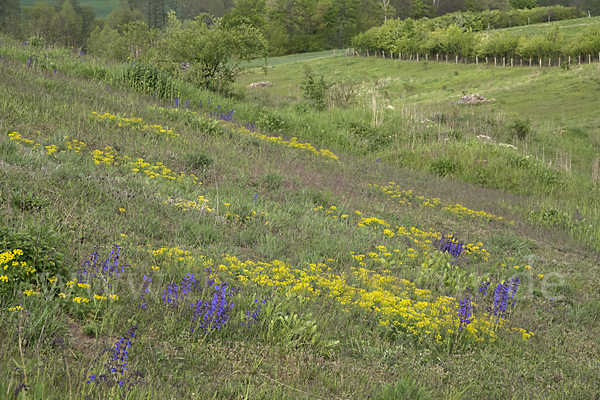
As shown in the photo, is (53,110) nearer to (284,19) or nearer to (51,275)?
(51,275)

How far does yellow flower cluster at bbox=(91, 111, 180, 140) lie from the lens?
25.1ft

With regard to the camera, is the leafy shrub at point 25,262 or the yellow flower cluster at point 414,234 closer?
the leafy shrub at point 25,262

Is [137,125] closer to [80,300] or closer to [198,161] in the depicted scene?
[198,161]

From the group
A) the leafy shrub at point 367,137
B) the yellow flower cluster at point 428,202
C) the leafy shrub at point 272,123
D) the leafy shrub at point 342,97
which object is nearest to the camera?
the yellow flower cluster at point 428,202

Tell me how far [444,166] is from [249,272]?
9882mm

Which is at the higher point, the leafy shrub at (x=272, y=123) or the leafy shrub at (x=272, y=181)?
the leafy shrub at (x=272, y=123)

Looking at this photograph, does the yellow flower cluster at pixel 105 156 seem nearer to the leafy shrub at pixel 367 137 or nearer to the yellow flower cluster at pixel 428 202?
the yellow flower cluster at pixel 428 202

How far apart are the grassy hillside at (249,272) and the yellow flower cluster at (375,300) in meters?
0.02

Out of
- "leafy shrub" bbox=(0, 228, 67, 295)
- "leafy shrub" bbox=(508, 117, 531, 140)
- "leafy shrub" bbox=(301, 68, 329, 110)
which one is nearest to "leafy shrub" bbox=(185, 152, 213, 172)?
"leafy shrub" bbox=(0, 228, 67, 295)

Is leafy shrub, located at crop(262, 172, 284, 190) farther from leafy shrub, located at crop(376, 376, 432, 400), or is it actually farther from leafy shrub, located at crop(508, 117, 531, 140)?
leafy shrub, located at crop(508, 117, 531, 140)

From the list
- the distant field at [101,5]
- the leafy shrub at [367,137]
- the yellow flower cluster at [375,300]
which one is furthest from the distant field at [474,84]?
the distant field at [101,5]

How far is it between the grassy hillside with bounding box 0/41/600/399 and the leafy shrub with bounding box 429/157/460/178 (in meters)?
2.50

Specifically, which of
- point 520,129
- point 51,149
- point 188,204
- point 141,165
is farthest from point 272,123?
point 520,129

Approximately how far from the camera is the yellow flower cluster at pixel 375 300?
141 inches
